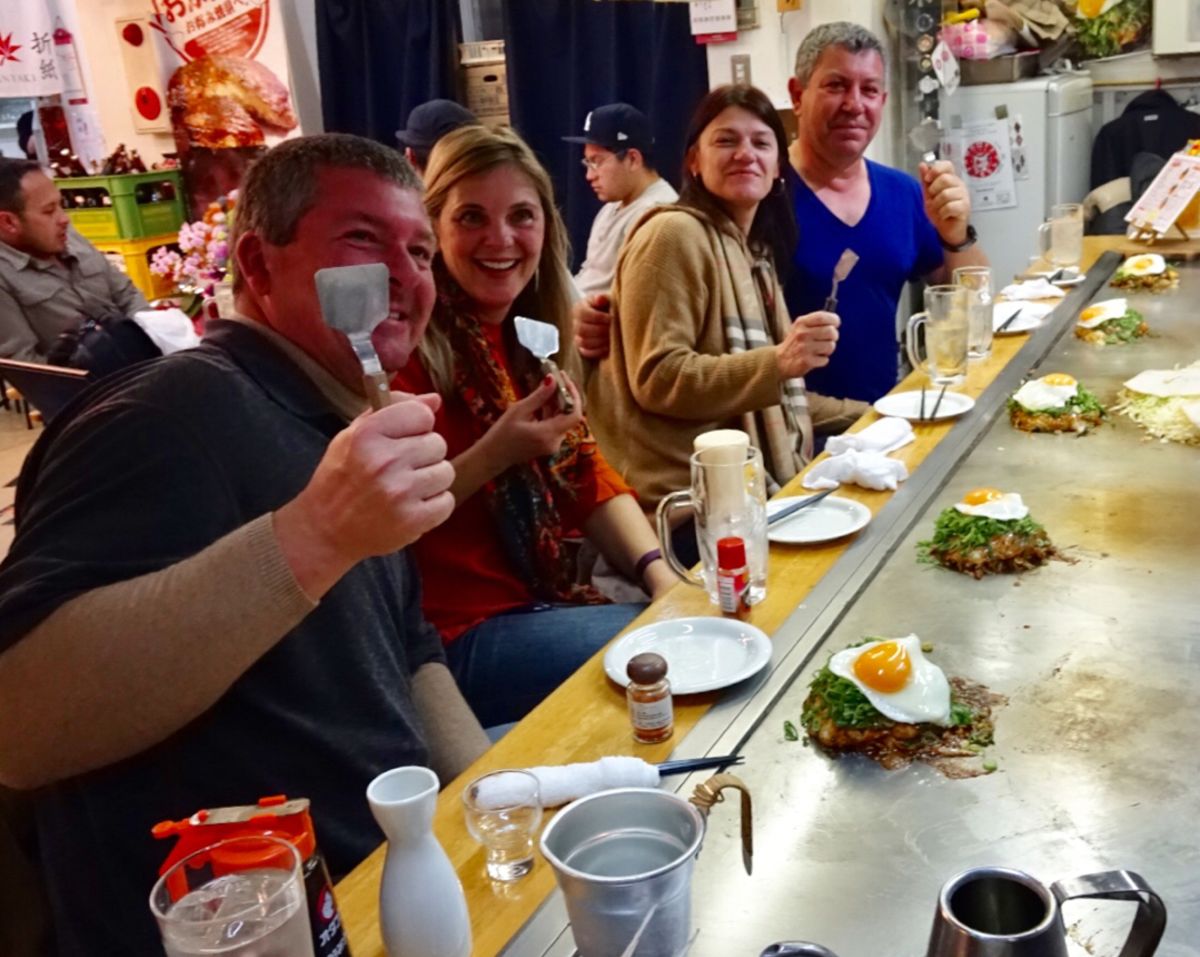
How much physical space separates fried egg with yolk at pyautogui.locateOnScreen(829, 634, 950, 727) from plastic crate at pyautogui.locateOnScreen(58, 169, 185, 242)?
19.6ft

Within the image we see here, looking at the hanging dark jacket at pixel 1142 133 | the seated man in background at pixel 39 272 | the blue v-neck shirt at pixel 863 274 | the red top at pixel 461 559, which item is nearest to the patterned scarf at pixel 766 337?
the blue v-neck shirt at pixel 863 274

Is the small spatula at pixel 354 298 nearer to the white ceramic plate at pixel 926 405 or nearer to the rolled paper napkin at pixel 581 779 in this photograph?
the rolled paper napkin at pixel 581 779

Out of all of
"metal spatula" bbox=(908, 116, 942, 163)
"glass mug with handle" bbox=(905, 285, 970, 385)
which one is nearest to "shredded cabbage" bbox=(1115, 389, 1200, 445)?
"glass mug with handle" bbox=(905, 285, 970, 385)

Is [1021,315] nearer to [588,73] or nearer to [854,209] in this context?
[854,209]

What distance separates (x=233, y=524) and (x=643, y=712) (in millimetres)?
473

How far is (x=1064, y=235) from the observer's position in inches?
121

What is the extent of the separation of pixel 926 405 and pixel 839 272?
2.05ft

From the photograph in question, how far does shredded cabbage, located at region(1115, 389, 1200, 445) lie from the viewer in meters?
1.83

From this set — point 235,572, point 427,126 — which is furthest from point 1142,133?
point 235,572

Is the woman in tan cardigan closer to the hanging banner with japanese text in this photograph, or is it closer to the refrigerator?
the refrigerator

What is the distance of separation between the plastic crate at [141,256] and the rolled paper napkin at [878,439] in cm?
515

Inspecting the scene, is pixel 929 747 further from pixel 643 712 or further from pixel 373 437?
pixel 373 437

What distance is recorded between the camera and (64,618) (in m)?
0.99

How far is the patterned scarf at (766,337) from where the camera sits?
2.39 m
